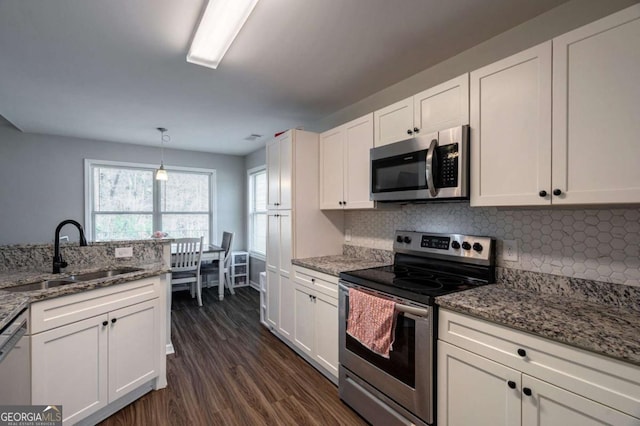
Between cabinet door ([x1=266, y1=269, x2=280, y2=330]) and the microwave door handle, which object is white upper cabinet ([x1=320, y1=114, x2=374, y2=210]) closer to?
the microwave door handle

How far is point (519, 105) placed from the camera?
1523 mm

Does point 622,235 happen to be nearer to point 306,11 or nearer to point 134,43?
point 306,11

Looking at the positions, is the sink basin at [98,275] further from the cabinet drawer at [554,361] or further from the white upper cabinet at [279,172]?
the cabinet drawer at [554,361]

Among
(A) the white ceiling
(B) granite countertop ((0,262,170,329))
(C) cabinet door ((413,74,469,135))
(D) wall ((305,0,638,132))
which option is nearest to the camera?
(B) granite countertop ((0,262,170,329))

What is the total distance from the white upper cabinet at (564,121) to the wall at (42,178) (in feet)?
16.9

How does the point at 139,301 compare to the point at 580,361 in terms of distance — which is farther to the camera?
the point at 139,301

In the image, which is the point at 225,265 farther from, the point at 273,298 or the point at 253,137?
the point at 253,137

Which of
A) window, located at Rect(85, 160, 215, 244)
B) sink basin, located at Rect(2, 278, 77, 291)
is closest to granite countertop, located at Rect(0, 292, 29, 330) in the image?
sink basin, located at Rect(2, 278, 77, 291)

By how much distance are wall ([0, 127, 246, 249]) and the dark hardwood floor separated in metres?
2.74

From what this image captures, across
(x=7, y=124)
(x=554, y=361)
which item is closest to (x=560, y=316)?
(x=554, y=361)

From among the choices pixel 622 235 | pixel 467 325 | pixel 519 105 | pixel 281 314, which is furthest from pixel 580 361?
pixel 281 314

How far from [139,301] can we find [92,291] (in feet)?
1.05

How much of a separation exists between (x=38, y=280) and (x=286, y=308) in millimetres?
1878

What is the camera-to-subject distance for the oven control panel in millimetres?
1871
